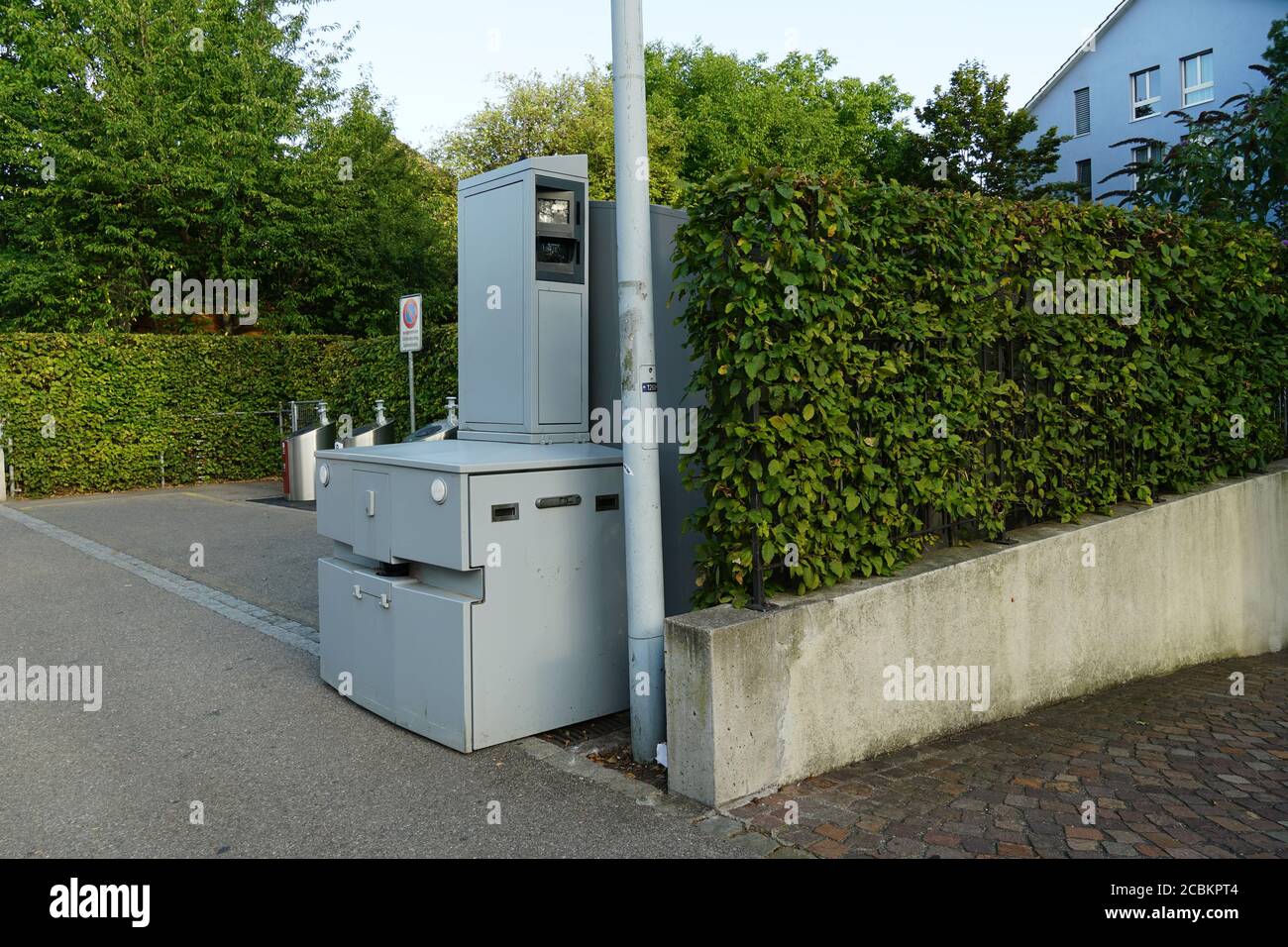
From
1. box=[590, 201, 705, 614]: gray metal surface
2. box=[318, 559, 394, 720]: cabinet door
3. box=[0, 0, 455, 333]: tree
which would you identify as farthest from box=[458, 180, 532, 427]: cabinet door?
box=[0, 0, 455, 333]: tree

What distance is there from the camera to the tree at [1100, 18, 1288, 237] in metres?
12.1

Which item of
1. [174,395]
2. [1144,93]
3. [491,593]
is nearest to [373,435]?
[174,395]

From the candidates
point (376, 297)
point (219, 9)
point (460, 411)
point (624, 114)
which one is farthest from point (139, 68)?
point (624, 114)

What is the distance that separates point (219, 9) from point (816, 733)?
78.0ft

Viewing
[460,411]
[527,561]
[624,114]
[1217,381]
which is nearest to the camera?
[624,114]

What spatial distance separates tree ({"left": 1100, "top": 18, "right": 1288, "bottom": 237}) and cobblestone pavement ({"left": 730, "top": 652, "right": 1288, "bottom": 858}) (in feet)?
28.1

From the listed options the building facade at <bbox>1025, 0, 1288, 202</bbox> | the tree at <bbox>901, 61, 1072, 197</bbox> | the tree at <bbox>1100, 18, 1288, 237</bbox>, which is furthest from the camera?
the tree at <bbox>901, 61, 1072, 197</bbox>

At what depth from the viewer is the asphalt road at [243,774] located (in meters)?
3.82

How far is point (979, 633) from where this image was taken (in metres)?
5.25

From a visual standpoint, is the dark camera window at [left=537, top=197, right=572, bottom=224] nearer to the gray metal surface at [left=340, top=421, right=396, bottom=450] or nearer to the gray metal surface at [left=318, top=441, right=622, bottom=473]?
the gray metal surface at [left=318, top=441, right=622, bottom=473]

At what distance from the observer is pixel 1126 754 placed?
4.78m

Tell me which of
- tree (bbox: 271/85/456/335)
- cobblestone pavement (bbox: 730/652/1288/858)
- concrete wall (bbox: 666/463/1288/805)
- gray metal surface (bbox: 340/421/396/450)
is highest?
tree (bbox: 271/85/456/335)

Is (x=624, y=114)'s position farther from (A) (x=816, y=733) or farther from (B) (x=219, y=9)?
(B) (x=219, y=9)

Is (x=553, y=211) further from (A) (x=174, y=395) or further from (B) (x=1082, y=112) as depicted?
(B) (x=1082, y=112)
